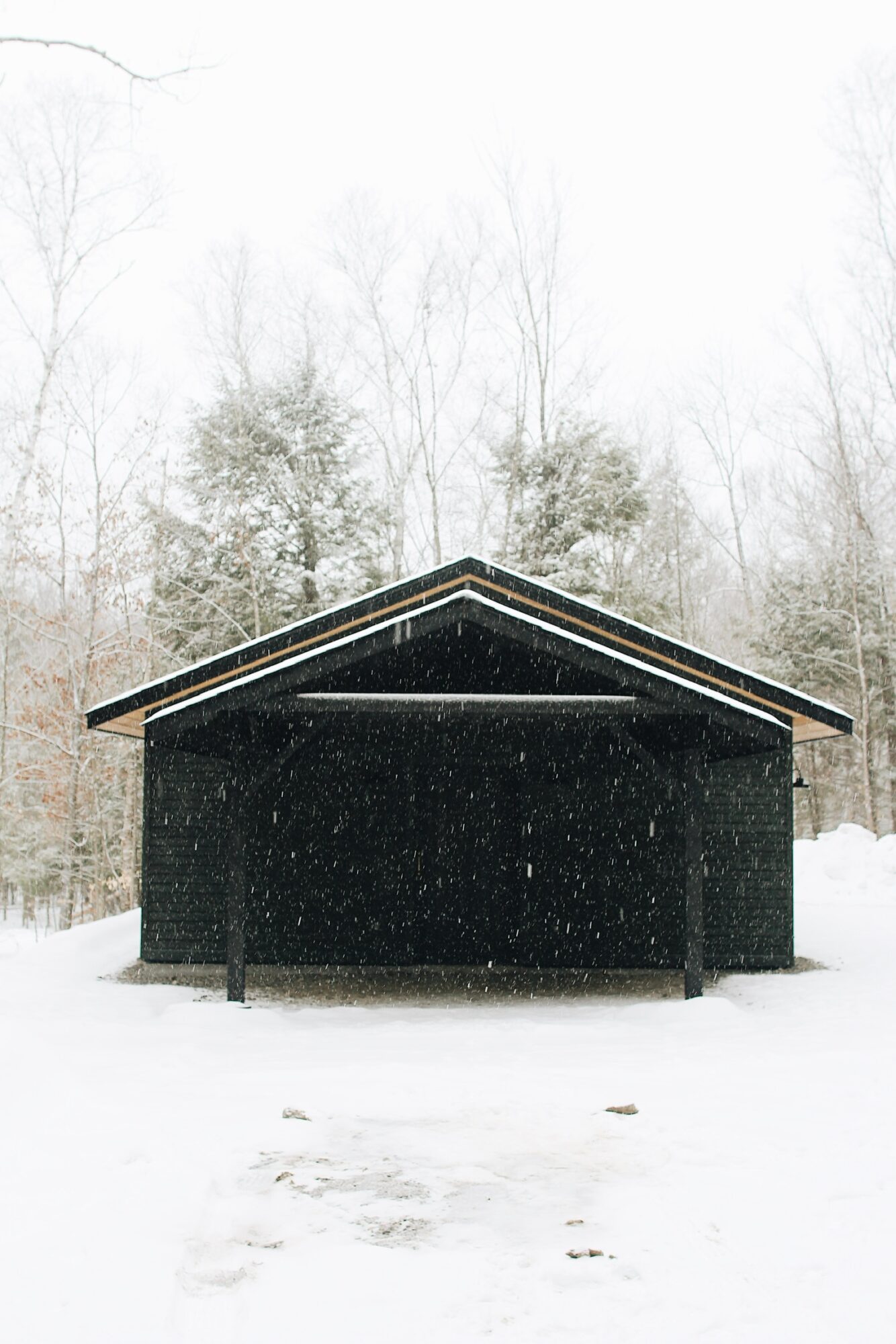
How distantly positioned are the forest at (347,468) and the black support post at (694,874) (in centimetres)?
1253

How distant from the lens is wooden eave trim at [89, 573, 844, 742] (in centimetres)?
1024

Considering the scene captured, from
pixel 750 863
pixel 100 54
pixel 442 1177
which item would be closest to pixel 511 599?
pixel 750 863

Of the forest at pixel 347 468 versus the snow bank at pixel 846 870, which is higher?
the forest at pixel 347 468

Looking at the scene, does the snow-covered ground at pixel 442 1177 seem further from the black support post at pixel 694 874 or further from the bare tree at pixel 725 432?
the bare tree at pixel 725 432

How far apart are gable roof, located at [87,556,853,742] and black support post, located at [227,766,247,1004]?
1.50 m

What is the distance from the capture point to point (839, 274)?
2652 cm

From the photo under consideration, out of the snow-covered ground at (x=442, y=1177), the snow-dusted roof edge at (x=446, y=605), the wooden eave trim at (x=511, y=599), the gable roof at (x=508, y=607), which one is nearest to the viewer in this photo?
the snow-covered ground at (x=442, y=1177)

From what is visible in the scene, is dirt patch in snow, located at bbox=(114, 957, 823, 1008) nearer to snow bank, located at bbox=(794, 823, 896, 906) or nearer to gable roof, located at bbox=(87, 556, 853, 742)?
gable roof, located at bbox=(87, 556, 853, 742)

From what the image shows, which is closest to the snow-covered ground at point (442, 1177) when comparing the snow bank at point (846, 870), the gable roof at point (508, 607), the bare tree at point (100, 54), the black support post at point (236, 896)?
the black support post at point (236, 896)

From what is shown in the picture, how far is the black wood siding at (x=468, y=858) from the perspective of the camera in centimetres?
1184

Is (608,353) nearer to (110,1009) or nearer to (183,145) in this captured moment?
(183,145)

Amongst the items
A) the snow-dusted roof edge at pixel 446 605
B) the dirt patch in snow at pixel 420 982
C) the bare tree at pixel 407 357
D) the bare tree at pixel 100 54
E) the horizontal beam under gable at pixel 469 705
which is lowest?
the dirt patch in snow at pixel 420 982

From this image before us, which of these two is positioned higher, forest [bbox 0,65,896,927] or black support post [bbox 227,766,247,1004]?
forest [bbox 0,65,896,927]

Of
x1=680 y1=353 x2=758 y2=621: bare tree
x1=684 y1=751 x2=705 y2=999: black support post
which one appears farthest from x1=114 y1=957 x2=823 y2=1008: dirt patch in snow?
x1=680 y1=353 x2=758 y2=621: bare tree
